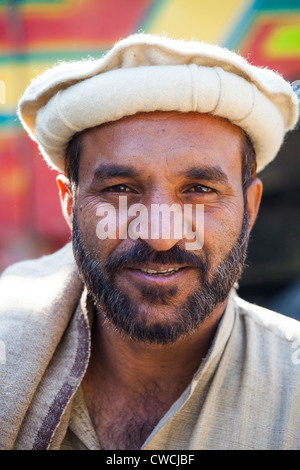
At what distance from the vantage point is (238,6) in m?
4.11

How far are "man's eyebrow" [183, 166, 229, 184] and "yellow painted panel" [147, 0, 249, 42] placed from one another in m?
2.29

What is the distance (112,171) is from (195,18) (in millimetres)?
2412

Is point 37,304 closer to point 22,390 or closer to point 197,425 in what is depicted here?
point 22,390

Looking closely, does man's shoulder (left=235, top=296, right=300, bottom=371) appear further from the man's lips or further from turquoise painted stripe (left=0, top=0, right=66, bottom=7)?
turquoise painted stripe (left=0, top=0, right=66, bottom=7)

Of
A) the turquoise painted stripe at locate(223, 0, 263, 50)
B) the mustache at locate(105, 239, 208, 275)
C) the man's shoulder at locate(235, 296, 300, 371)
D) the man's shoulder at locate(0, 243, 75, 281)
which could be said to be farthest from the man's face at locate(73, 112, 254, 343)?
the turquoise painted stripe at locate(223, 0, 263, 50)

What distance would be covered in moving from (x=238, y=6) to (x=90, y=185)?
258 cm

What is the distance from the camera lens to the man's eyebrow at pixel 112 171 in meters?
2.02

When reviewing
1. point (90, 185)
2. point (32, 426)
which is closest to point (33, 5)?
point (90, 185)

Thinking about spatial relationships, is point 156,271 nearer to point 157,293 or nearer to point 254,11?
point 157,293

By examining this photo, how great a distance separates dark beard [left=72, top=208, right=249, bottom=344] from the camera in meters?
1.98

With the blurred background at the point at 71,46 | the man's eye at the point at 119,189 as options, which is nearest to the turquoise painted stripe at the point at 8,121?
the blurred background at the point at 71,46

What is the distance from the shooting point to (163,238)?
192cm

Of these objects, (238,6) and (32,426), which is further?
(238,6)

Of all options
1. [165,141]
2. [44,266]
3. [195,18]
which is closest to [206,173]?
[165,141]
